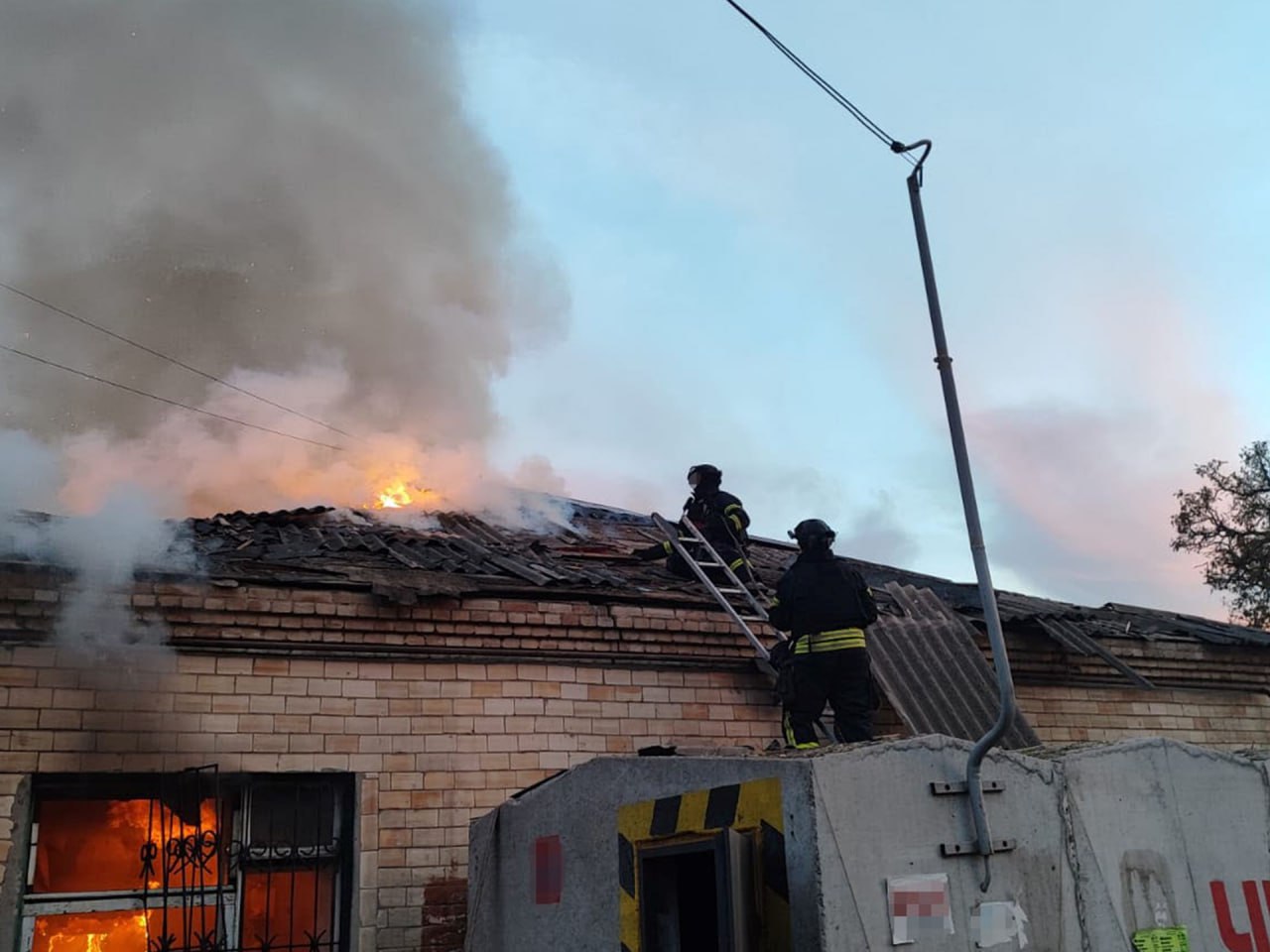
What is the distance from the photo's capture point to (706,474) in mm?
9891

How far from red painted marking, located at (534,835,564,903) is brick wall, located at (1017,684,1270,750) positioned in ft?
18.2

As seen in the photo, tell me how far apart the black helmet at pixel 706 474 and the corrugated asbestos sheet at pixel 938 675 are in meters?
2.04

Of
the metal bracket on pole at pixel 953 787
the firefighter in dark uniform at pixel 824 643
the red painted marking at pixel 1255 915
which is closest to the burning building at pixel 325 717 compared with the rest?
the firefighter in dark uniform at pixel 824 643

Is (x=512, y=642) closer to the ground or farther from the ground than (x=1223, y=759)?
farther from the ground

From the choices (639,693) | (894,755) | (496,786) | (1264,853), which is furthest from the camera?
(639,693)

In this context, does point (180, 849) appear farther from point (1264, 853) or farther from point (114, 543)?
point (1264, 853)

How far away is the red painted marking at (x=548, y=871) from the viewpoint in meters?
4.17

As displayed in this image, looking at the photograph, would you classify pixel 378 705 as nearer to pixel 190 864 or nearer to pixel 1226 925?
pixel 190 864

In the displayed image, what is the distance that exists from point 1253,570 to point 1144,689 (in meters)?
12.1

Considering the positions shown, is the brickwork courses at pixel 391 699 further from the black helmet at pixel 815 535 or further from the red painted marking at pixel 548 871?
the red painted marking at pixel 548 871

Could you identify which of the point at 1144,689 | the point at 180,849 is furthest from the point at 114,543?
the point at 1144,689

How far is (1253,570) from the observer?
1970cm

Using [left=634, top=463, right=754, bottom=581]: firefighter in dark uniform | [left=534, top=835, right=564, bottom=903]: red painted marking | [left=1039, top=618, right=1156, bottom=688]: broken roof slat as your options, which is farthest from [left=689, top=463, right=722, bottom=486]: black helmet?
[left=534, top=835, right=564, bottom=903]: red painted marking

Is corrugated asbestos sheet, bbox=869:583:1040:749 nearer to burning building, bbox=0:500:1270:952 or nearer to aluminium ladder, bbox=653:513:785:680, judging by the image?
burning building, bbox=0:500:1270:952
